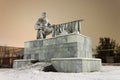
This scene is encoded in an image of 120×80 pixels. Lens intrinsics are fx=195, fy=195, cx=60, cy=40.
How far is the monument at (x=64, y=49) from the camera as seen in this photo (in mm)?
6430

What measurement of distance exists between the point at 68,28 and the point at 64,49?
1.15 metres

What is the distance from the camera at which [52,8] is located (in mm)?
15875

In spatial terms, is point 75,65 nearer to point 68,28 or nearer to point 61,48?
point 61,48

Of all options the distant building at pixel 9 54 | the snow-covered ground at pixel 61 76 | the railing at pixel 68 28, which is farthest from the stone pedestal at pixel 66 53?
the distant building at pixel 9 54

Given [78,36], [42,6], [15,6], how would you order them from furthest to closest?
[42,6], [15,6], [78,36]

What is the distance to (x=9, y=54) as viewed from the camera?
14.2 m

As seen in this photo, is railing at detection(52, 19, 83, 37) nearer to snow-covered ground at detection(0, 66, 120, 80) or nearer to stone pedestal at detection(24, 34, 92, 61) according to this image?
stone pedestal at detection(24, 34, 92, 61)

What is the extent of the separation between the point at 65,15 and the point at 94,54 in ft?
14.2

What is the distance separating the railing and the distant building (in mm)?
5453

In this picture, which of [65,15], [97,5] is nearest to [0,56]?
[65,15]

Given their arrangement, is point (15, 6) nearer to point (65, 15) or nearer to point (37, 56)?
point (65, 15)

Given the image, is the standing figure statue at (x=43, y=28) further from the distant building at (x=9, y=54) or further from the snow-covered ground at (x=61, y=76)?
the distant building at (x=9, y=54)

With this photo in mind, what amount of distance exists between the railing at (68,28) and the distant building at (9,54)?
5.45 meters

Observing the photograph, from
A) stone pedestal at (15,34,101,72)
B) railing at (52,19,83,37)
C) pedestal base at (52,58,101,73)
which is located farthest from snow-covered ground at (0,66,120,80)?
railing at (52,19,83,37)
